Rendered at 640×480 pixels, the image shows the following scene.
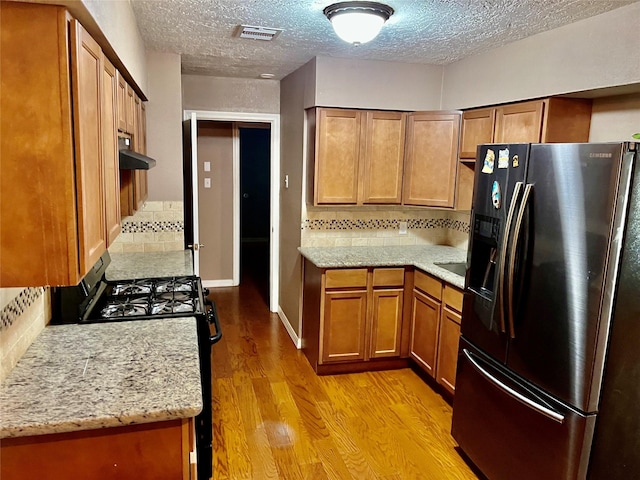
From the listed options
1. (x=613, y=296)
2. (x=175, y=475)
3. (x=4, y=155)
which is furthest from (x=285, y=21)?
(x=175, y=475)

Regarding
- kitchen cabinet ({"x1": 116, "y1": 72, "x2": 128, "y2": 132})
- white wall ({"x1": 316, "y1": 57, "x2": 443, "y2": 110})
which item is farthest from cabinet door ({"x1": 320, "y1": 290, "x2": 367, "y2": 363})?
kitchen cabinet ({"x1": 116, "y1": 72, "x2": 128, "y2": 132})

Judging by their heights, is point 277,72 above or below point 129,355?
above

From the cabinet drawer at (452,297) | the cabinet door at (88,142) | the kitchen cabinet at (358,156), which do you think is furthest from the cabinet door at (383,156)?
the cabinet door at (88,142)

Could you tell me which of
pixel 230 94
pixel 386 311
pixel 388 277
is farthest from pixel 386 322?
pixel 230 94

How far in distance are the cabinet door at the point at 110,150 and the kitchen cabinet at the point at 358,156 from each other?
1.86 metres

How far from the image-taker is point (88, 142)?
4.39 feet

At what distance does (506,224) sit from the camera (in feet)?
7.04

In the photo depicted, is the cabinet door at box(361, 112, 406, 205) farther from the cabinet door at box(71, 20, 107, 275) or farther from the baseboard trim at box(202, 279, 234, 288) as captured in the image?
the baseboard trim at box(202, 279, 234, 288)

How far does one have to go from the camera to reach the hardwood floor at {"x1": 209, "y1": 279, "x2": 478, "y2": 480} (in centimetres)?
253

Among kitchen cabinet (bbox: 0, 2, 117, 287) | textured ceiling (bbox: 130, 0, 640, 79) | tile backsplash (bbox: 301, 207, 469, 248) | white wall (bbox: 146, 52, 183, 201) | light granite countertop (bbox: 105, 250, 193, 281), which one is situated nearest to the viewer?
kitchen cabinet (bbox: 0, 2, 117, 287)

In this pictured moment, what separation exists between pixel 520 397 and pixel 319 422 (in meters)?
1.31

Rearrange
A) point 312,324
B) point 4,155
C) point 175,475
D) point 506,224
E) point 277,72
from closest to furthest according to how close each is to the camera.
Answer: point 4,155
point 175,475
point 506,224
point 312,324
point 277,72

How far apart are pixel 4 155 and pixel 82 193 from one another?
0.65 feet

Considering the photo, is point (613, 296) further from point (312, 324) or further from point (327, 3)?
point (312, 324)
